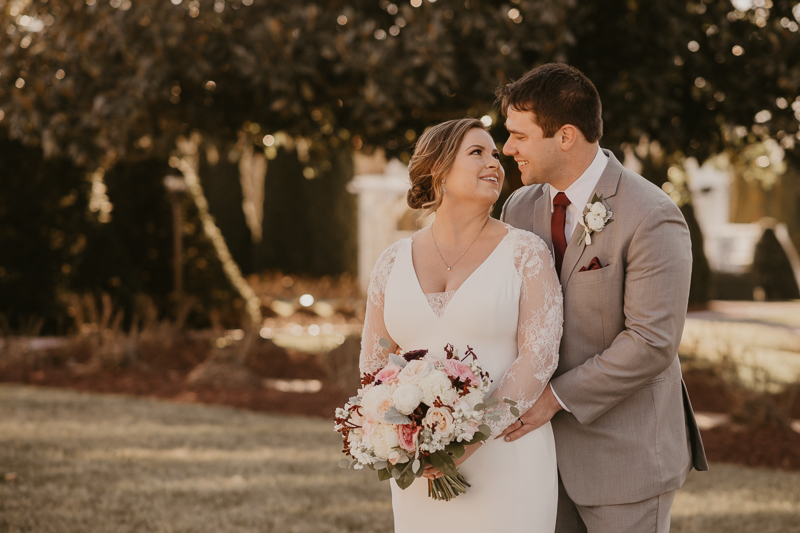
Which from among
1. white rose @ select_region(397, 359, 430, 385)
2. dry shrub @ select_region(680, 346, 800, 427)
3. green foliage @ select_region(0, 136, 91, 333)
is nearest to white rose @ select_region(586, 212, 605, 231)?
white rose @ select_region(397, 359, 430, 385)

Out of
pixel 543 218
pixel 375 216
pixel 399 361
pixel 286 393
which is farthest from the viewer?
pixel 375 216

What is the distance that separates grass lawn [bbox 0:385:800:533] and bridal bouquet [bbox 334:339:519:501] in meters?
2.54

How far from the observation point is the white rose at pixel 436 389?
2.31 m

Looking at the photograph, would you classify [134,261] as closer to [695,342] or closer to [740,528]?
[695,342]

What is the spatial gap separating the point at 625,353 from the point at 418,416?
0.75 meters

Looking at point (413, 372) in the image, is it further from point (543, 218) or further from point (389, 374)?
point (543, 218)

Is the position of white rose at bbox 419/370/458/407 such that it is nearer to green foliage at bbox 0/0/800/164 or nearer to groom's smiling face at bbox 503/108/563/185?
groom's smiling face at bbox 503/108/563/185

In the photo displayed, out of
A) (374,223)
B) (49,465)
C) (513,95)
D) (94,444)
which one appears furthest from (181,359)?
(374,223)

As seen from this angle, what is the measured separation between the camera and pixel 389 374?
245 centimetres

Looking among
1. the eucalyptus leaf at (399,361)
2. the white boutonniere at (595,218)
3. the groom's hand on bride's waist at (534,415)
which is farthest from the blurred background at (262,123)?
the eucalyptus leaf at (399,361)

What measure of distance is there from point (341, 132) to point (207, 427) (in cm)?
367

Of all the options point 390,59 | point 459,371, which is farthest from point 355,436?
point 390,59

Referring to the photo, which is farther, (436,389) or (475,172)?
(475,172)

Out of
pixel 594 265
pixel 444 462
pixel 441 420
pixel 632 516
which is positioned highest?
pixel 594 265
